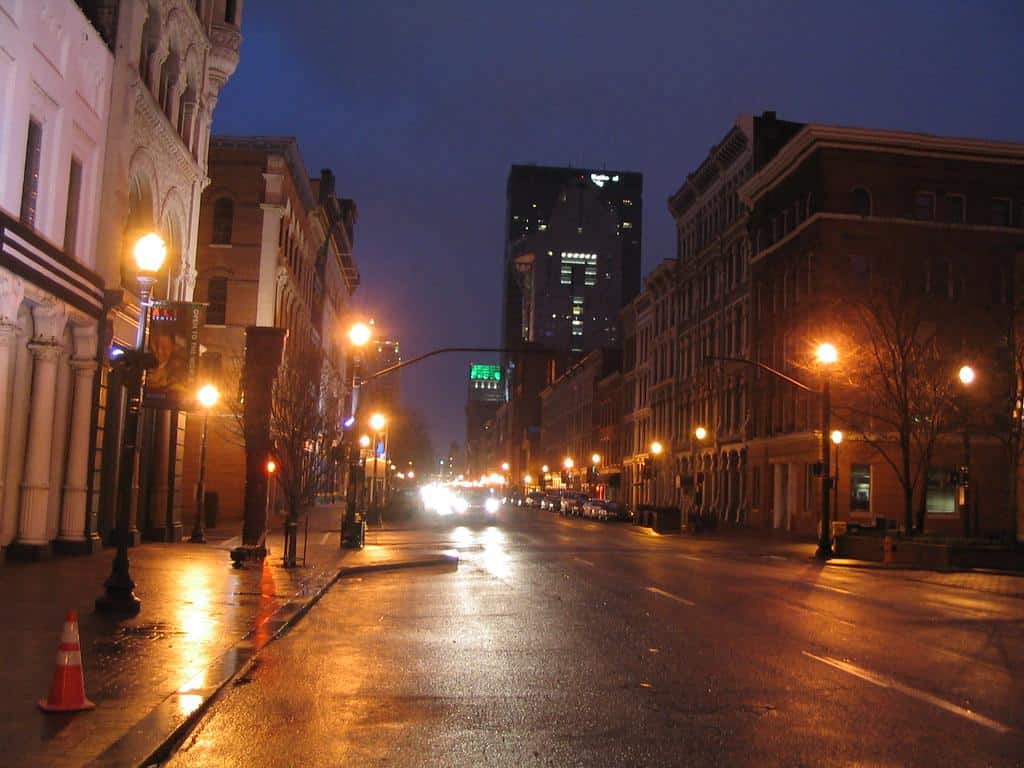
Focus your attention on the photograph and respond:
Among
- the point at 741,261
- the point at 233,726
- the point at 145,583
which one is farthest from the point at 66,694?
the point at 741,261

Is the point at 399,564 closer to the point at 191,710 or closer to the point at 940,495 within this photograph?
the point at 191,710

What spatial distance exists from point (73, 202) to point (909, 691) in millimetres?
20426

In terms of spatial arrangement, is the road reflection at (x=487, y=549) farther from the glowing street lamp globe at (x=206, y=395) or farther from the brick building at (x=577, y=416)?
the brick building at (x=577, y=416)

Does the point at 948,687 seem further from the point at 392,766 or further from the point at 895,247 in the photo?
the point at 895,247

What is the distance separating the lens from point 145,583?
19.3 meters

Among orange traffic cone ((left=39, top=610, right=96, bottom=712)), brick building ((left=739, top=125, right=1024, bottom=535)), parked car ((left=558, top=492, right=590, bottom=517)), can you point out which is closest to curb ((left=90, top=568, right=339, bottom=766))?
orange traffic cone ((left=39, top=610, right=96, bottom=712))

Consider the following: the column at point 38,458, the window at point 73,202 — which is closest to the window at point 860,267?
the window at point 73,202

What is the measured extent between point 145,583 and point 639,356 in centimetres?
7414

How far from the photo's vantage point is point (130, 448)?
1545 centimetres

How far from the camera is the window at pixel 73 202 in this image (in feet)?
78.9

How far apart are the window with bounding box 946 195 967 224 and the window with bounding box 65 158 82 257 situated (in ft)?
137

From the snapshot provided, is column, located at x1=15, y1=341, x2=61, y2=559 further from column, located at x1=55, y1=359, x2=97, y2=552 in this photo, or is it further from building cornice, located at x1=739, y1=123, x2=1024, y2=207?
building cornice, located at x1=739, y1=123, x2=1024, y2=207

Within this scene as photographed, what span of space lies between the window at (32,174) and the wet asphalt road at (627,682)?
31.5ft

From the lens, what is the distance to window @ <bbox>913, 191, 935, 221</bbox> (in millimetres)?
53094
